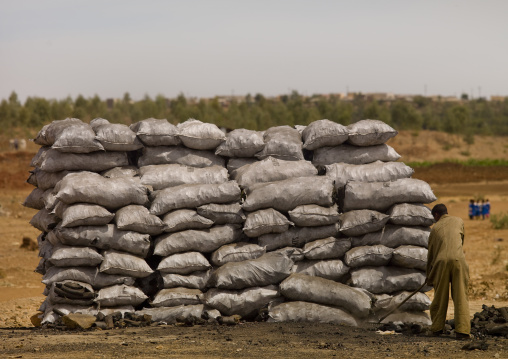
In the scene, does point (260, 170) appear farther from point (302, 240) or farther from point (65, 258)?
point (65, 258)

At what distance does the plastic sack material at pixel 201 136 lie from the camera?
8.20 m

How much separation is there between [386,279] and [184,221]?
2306 millimetres

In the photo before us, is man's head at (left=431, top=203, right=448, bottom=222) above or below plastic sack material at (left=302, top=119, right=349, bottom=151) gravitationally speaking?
below

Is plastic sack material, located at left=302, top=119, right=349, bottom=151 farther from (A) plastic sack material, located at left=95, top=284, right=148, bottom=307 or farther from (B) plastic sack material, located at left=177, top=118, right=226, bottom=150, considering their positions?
(A) plastic sack material, located at left=95, top=284, right=148, bottom=307

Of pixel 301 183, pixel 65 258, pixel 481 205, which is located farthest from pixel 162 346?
Answer: pixel 481 205

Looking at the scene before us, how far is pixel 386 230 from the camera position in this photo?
25.7 ft

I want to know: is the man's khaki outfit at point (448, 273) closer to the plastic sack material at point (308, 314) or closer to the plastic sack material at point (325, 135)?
the plastic sack material at point (308, 314)

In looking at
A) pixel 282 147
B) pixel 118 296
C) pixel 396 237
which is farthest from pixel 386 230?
pixel 118 296

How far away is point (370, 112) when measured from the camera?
2616 inches

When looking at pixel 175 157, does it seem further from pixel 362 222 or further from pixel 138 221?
pixel 362 222

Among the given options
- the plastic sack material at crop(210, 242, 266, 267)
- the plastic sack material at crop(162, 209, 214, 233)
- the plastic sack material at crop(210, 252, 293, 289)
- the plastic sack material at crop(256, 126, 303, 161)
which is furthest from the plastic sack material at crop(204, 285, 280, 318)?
the plastic sack material at crop(256, 126, 303, 161)

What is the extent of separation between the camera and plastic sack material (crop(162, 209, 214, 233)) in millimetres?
7668

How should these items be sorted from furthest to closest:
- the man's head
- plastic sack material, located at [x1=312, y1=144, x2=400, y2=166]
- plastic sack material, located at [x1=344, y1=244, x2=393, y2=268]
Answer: plastic sack material, located at [x1=312, y1=144, x2=400, y2=166] → plastic sack material, located at [x1=344, y1=244, x2=393, y2=268] → the man's head

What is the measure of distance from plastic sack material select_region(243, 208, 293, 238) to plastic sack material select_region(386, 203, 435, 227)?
1164 millimetres
